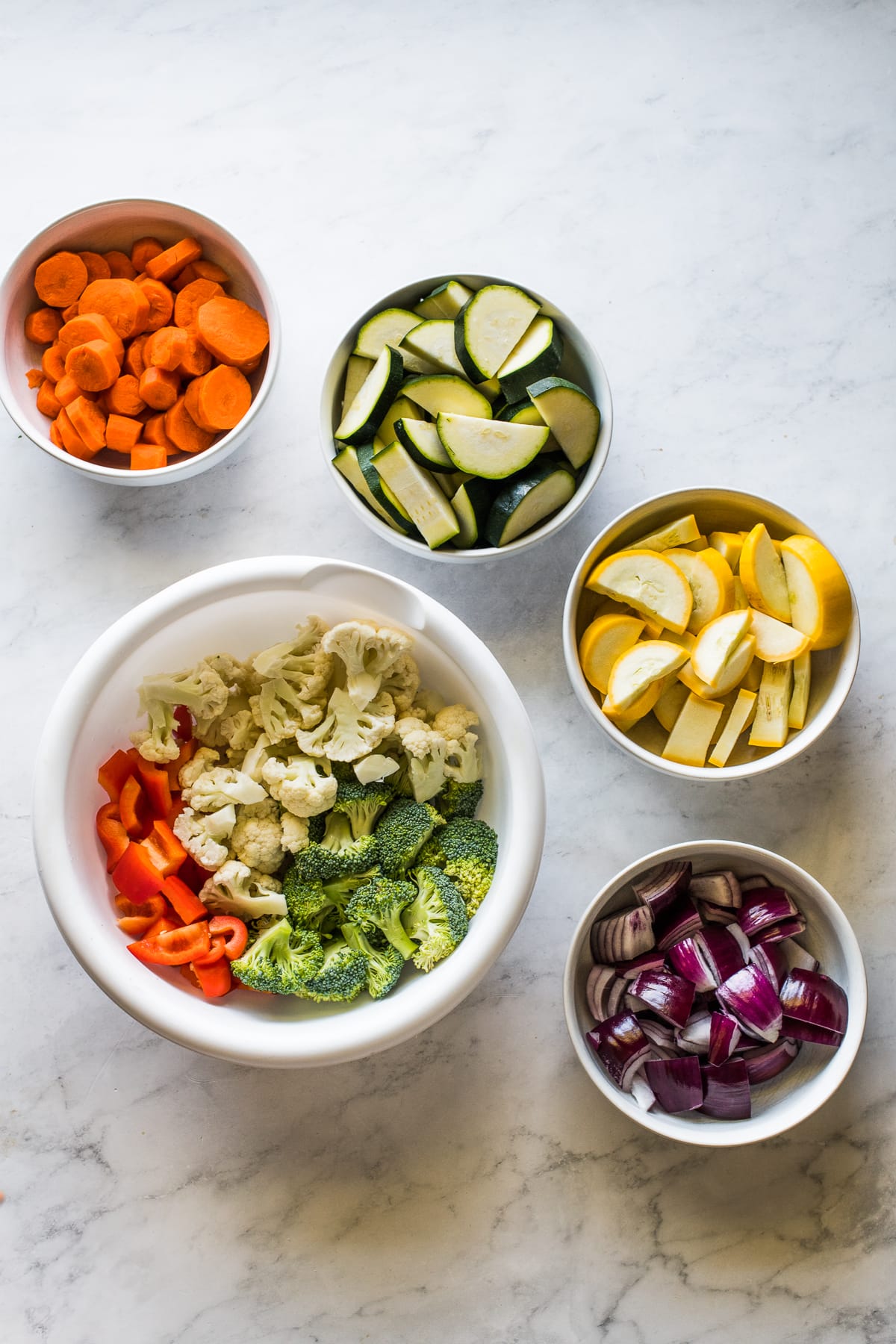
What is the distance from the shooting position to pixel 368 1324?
1698 millimetres

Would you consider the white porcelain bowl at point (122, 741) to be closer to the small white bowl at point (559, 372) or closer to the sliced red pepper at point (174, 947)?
the sliced red pepper at point (174, 947)

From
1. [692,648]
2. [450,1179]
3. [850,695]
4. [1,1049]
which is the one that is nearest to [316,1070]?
[450,1179]

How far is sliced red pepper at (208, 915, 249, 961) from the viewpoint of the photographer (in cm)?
147

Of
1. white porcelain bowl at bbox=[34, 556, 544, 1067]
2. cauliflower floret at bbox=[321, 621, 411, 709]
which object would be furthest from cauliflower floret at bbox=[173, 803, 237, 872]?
cauliflower floret at bbox=[321, 621, 411, 709]

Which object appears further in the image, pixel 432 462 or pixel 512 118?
pixel 512 118

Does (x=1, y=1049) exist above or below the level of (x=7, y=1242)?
above

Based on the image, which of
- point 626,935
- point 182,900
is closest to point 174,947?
point 182,900

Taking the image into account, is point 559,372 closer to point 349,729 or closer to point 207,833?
point 349,729

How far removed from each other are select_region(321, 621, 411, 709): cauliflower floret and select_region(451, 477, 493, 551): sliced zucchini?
21 centimetres

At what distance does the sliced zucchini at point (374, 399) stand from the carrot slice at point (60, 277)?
0.49m

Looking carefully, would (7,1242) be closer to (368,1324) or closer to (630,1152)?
(368,1324)

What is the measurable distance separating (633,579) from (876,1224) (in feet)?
3.82

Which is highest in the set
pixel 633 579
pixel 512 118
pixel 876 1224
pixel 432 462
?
pixel 512 118

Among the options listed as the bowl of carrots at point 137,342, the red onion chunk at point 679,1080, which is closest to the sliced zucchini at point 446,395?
the bowl of carrots at point 137,342
